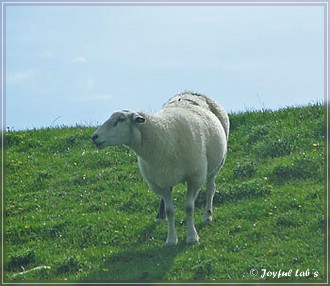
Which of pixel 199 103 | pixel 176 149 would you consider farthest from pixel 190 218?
pixel 199 103

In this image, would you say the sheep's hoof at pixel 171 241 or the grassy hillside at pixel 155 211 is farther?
the sheep's hoof at pixel 171 241

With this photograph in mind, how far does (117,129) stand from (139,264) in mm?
1860

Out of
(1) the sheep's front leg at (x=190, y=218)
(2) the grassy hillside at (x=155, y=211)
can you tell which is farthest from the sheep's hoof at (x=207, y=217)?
(1) the sheep's front leg at (x=190, y=218)

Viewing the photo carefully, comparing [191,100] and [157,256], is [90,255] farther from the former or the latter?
[191,100]

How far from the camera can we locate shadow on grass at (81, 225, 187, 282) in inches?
390

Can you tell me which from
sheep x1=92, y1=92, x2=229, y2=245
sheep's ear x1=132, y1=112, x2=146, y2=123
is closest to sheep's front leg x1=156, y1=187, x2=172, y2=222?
sheep x1=92, y1=92, x2=229, y2=245

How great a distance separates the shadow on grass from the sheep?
33 centimetres

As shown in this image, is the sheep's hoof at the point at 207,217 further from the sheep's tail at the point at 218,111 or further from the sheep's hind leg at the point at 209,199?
the sheep's tail at the point at 218,111

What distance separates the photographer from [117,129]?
10.7 metres

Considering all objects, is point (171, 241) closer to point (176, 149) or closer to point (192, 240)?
point (192, 240)

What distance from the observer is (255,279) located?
374 inches

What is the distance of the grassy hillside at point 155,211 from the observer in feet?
33.5

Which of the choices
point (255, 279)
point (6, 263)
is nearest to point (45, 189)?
point (6, 263)

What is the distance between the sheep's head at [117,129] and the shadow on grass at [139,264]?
1.56 metres
